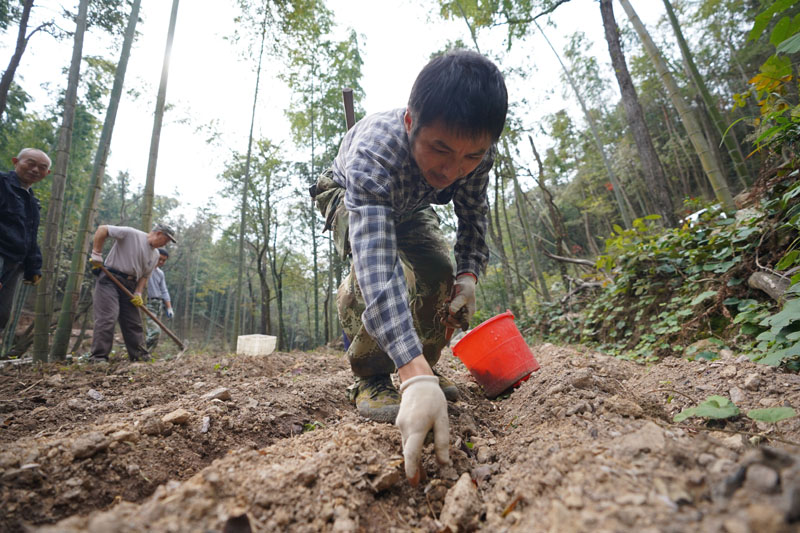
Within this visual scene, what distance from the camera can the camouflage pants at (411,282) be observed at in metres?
1.74

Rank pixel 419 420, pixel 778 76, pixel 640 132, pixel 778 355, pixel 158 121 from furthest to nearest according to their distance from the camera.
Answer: pixel 158 121 < pixel 640 132 < pixel 778 76 < pixel 778 355 < pixel 419 420

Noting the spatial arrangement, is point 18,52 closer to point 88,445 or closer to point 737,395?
point 88,445

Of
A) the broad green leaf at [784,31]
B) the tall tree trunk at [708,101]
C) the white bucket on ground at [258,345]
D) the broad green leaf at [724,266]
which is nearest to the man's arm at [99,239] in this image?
the white bucket on ground at [258,345]

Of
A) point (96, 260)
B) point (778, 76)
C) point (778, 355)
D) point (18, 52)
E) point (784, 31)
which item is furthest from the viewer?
point (18, 52)

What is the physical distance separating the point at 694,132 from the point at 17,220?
635 cm

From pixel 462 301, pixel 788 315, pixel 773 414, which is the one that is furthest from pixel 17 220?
pixel 788 315

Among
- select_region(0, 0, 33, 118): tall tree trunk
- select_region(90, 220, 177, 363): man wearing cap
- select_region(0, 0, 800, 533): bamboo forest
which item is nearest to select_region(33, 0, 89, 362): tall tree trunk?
select_region(0, 0, 800, 533): bamboo forest

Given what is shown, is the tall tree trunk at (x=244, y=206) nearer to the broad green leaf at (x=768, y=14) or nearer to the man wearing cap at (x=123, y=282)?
the man wearing cap at (x=123, y=282)

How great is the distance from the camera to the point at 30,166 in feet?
9.58

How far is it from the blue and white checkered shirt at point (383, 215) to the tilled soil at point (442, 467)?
0.37 m

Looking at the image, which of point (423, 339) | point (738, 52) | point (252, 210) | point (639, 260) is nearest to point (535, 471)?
point (423, 339)

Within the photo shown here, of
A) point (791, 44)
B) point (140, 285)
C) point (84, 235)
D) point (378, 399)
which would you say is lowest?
point (378, 399)

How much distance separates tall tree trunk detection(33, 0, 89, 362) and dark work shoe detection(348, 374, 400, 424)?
13.7 ft

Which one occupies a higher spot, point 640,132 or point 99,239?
point 640,132
